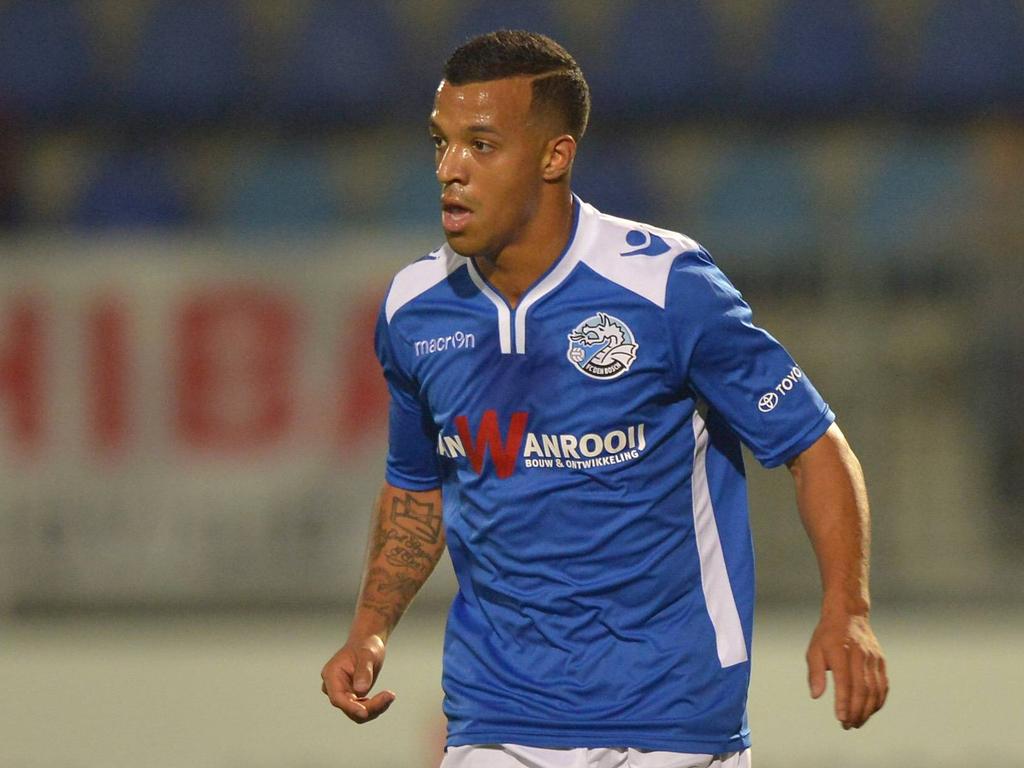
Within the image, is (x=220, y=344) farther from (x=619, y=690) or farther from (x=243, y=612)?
(x=619, y=690)

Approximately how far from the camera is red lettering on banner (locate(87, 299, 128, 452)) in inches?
251

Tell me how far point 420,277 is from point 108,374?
387 centimetres

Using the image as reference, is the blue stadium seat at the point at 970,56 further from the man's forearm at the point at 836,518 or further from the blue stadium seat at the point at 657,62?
the man's forearm at the point at 836,518

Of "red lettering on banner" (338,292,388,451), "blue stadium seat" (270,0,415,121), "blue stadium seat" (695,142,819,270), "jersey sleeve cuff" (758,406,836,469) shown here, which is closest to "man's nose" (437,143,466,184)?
"jersey sleeve cuff" (758,406,836,469)

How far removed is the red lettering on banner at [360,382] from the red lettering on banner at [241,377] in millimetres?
206

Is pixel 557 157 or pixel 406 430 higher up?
pixel 557 157

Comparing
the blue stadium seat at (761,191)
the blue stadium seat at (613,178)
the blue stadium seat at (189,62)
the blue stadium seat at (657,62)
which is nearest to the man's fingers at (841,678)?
the blue stadium seat at (761,191)

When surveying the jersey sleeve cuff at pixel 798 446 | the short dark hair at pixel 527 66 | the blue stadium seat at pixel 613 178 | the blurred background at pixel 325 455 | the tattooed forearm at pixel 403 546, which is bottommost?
the blurred background at pixel 325 455

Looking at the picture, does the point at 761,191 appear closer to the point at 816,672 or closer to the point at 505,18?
the point at 505,18

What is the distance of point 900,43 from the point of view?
9062 millimetres

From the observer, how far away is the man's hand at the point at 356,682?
8.68 feet

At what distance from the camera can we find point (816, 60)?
29.2 ft

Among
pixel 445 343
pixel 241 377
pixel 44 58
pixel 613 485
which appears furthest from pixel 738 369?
pixel 44 58

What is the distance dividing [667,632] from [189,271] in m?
4.21
